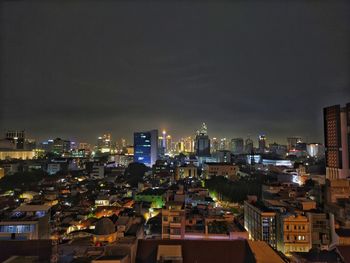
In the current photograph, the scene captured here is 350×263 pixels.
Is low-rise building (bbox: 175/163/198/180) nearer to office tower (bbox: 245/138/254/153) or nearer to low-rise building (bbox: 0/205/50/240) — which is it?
low-rise building (bbox: 0/205/50/240)

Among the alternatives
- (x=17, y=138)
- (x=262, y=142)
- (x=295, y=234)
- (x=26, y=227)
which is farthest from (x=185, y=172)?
(x=262, y=142)

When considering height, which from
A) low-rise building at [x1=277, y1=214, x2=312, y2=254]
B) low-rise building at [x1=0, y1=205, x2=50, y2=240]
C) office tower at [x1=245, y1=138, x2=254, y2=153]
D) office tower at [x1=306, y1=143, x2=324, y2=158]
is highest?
office tower at [x1=245, y1=138, x2=254, y2=153]

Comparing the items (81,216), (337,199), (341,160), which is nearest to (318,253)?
(337,199)

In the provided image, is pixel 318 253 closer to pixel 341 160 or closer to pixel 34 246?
pixel 34 246

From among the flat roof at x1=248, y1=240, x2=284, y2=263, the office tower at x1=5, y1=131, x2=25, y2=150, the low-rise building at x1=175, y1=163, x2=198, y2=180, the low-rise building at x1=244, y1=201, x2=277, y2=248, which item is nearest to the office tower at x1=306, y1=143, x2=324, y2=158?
the low-rise building at x1=175, y1=163, x2=198, y2=180

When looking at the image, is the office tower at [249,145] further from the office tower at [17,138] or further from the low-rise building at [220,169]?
the office tower at [17,138]

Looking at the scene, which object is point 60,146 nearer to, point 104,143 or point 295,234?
point 104,143
